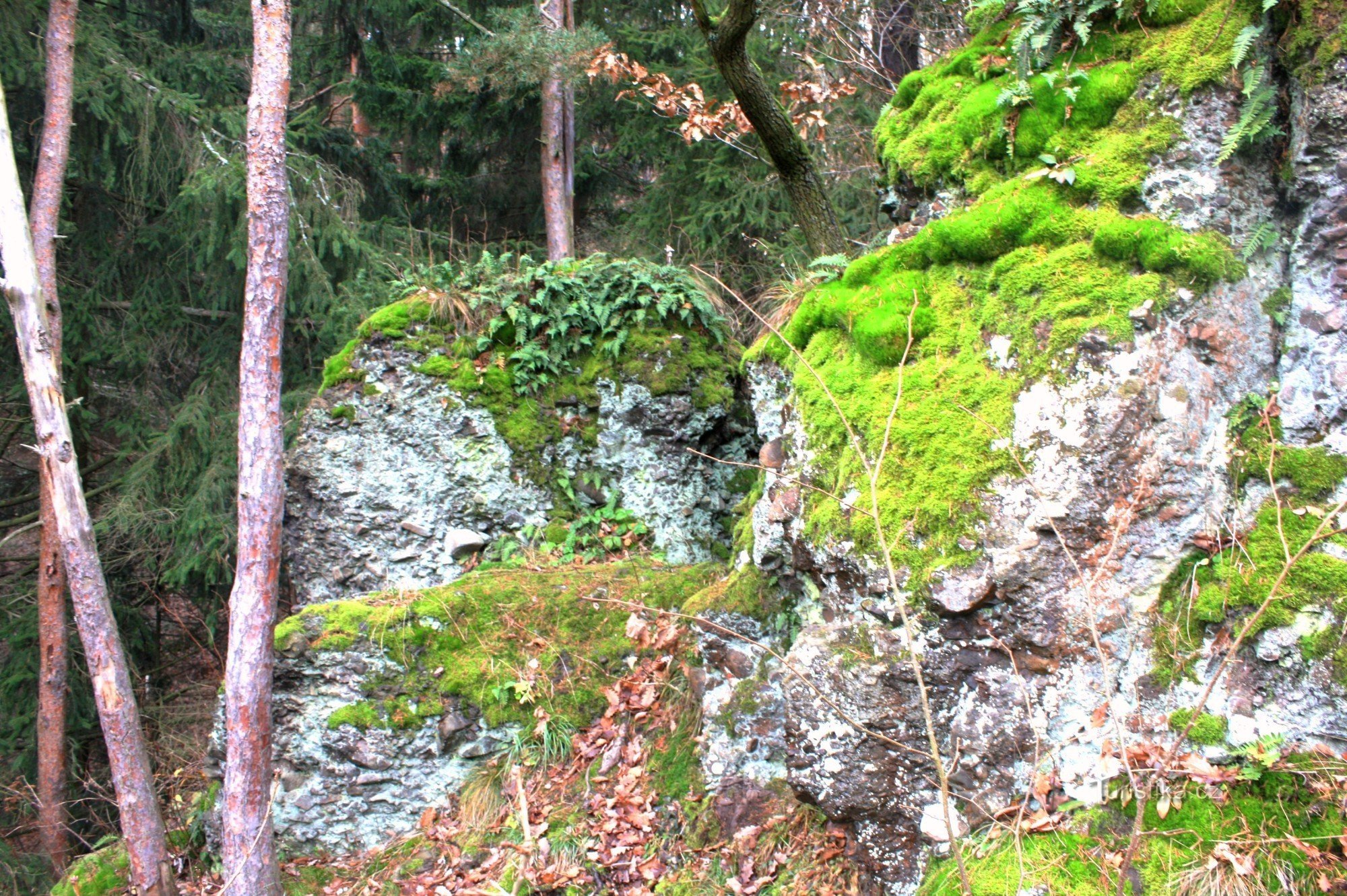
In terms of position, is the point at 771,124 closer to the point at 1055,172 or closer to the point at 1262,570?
the point at 1055,172

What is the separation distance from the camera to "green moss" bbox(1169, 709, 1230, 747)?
321 cm

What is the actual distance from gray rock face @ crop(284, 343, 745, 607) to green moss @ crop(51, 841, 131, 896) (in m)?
2.64

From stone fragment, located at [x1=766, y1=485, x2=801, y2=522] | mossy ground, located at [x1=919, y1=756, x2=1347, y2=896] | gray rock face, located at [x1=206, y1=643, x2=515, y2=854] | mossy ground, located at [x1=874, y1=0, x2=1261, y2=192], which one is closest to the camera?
mossy ground, located at [x1=919, y1=756, x2=1347, y2=896]

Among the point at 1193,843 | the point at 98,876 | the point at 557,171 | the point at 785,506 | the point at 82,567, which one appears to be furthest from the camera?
the point at 557,171

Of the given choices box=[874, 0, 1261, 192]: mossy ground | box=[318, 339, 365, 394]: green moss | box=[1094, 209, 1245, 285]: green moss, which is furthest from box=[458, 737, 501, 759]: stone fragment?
box=[1094, 209, 1245, 285]: green moss

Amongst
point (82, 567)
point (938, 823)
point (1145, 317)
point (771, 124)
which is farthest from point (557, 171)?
point (938, 823)

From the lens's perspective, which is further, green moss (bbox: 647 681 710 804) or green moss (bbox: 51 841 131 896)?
green moss (bbox: 51 841 131 896)

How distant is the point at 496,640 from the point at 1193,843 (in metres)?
4.59

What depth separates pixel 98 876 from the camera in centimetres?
668

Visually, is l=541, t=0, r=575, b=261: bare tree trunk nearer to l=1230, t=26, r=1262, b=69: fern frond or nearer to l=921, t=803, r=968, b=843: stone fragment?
l=1230, t=26, r=1262, b=69: fern frond

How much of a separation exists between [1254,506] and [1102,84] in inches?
90.2


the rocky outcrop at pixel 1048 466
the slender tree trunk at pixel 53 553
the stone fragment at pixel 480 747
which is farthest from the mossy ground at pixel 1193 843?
the slender tree trunk at pixel 53 553

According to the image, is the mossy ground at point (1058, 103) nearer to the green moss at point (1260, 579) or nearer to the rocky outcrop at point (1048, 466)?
the rocky outcrop at point (1048, 466)

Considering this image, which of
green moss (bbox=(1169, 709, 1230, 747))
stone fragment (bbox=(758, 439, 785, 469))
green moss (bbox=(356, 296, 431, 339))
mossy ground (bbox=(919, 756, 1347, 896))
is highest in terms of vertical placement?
green moss (bbox=(356, 296, 431, 339))
